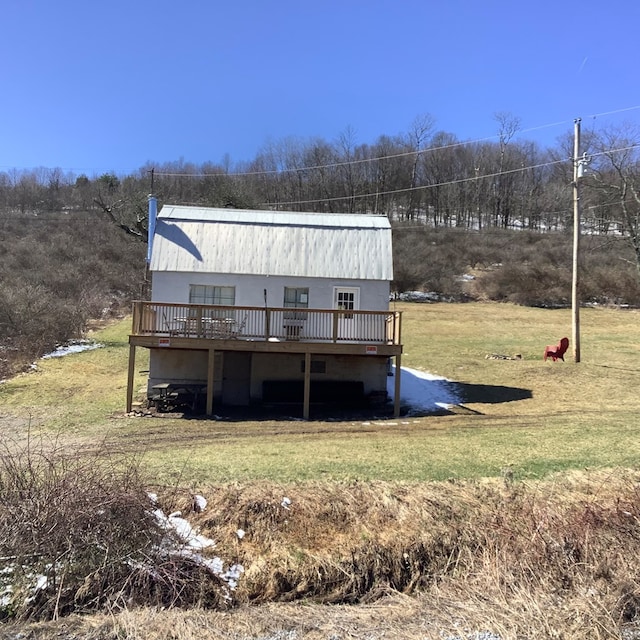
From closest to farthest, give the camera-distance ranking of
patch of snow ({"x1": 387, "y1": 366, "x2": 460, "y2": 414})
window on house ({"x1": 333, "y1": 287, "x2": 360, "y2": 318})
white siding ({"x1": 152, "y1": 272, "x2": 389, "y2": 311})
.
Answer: patch of snow ({"x1": 387, "y1": 366, "x2": 460, "y2": 414}), white siding ({"x1": 152, "y1": 272, "x2": 389, "y2": 311}), window on house ({"x1": 333, "y1": 287, "x2": 360, "y2": 318})

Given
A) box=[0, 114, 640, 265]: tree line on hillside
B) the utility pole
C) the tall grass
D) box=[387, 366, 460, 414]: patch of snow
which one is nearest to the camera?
the tall grass

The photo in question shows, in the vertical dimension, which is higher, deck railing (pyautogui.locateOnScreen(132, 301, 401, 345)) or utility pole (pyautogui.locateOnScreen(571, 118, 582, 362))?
utility pole (pyautogui.locateOnScreen(571, 118, 582, 362))

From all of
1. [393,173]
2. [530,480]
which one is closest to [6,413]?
[530,480]

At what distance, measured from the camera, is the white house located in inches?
639

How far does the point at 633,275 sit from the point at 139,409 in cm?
3994

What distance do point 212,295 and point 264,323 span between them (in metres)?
2.21

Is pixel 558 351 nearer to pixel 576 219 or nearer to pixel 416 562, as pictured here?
pixel 576 219

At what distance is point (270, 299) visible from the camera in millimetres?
17000

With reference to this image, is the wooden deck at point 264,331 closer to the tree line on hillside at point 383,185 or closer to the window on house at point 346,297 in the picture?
the window on house at point 346,297

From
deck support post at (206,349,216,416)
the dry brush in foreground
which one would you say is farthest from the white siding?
the dry brush in foreground

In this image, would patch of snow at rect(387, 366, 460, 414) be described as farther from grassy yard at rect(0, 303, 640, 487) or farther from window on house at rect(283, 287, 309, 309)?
window on house at rect(283, 287, 309, 309)

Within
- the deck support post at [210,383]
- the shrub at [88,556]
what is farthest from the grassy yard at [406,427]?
the shrub at [88,556]

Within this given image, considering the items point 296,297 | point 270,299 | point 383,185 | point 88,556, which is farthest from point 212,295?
point 383,185

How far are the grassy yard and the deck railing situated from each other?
8.55 ft
